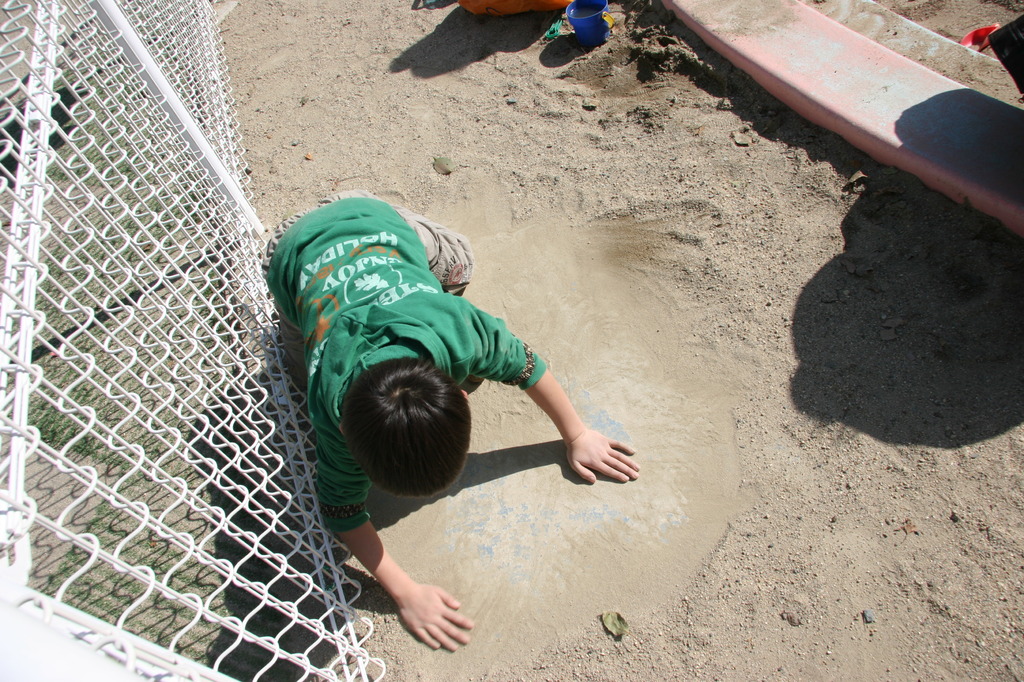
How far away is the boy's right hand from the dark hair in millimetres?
618

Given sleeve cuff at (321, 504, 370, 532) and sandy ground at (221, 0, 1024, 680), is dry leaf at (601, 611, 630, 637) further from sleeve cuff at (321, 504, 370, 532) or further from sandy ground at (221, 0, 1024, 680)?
sleeve cuff at (321, 504, 370, 532)

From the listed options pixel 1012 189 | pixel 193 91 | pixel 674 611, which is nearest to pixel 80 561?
pixel 674 611

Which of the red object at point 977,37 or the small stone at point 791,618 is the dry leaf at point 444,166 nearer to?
the small stone at point 791,618

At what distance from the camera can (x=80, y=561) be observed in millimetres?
2123

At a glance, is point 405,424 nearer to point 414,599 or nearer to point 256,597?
point 414,599

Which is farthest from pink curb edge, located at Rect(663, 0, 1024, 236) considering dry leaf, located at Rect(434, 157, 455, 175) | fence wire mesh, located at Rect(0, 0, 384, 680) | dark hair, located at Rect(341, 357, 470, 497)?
fence wire mesh, located at Rect(0, 0, 384, 680)

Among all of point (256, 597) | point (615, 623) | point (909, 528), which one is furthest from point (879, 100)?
point (256, 597)

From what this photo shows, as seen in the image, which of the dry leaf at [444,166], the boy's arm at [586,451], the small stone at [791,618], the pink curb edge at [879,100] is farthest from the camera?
the dry leaf at [444,166]

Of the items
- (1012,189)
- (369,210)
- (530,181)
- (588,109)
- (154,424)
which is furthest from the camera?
(588,109)

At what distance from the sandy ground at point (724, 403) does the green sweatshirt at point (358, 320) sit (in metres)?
0.47

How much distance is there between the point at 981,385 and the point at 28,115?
9.94 ft

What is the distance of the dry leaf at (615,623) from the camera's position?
1.82 meters

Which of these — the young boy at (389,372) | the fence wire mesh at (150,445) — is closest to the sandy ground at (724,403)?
the young boy at (389,372)

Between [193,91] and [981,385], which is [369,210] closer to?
[981,385]
